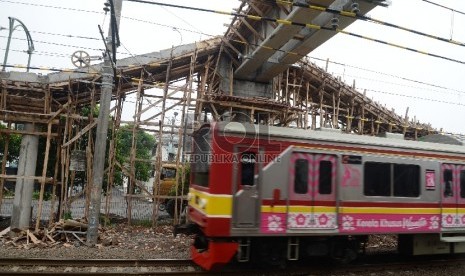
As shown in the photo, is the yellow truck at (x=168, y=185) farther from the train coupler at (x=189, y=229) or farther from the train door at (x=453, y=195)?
the train door at (x=453, y=195)

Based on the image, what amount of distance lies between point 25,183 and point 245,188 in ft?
31.3

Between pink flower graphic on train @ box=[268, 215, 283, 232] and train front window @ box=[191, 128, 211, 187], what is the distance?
1.57m

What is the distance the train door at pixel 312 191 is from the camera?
7.79 metres

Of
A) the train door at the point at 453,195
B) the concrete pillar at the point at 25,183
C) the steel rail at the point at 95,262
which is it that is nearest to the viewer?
the steel rail at the point at 95,262

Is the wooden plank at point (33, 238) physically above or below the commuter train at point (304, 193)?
below

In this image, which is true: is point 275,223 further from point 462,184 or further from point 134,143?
point 134,143

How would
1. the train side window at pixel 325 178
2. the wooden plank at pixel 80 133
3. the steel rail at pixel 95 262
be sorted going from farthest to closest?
the wooden plank at pixel 80 133 → the train side window at pixel 325 178 → the steel rail at pixel 95 262

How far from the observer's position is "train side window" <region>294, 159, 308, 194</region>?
7.84 metres

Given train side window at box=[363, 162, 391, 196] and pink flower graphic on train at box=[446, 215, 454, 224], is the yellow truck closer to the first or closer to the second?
train side window at box=[363, 162, 391, 196]

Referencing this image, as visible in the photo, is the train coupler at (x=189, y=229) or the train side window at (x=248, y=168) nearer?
the train side window at (x=248, y=168)

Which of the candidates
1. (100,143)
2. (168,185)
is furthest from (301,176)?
(168,185)

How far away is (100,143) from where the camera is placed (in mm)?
10477

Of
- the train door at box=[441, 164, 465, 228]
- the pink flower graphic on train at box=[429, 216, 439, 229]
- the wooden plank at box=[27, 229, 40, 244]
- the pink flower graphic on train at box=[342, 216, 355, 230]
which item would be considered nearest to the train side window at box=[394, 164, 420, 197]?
the pink flower graphic on train at box=[429, 216, 439, 229]

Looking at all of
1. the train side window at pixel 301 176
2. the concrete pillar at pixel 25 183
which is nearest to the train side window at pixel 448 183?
the train side window at pixel 301 176
